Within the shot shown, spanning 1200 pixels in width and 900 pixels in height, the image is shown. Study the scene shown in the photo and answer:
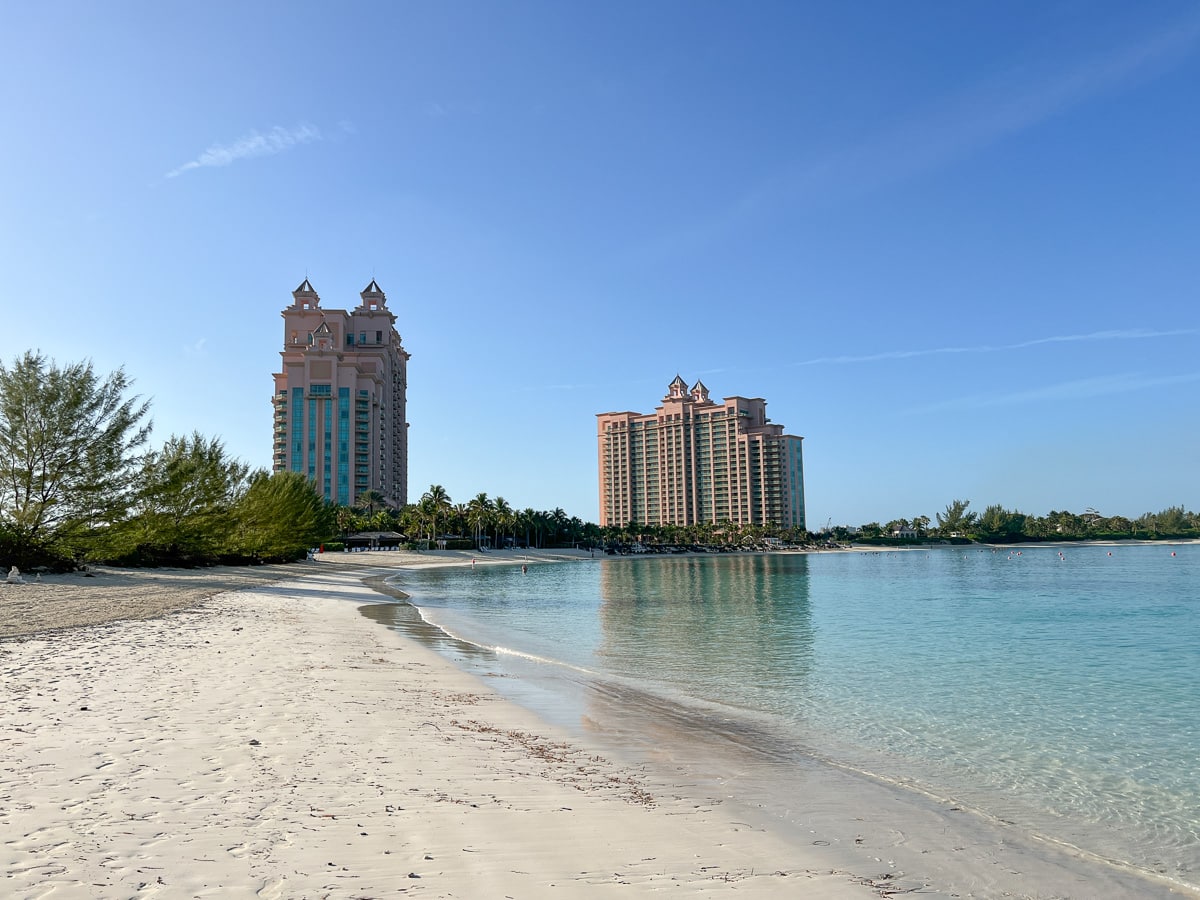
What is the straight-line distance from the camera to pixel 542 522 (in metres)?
162

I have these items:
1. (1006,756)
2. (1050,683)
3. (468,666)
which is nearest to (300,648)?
(468,666)

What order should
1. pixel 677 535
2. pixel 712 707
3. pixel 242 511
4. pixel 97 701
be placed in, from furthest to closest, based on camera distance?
pixel 677 535 < pixel 242 511 < pixel 712 707 < pixel 97 701

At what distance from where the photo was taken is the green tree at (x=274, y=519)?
192 ft

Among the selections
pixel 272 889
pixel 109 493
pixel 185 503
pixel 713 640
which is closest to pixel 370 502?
pixel 185 503

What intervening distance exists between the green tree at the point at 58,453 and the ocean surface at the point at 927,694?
1623 cm

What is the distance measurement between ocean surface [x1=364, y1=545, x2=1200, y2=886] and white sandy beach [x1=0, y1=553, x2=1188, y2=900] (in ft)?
3.98

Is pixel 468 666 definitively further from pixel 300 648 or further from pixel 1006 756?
pixel 1006 756

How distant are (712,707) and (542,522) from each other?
491 feet

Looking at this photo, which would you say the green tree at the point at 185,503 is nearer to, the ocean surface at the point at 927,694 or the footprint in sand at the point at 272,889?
the ocean surface at the point at 927,694

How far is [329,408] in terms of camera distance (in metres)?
157

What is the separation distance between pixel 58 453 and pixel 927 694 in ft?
120

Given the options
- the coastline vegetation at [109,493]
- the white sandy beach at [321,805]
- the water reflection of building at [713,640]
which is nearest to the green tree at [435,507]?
the coastline vegetation at [109,493]

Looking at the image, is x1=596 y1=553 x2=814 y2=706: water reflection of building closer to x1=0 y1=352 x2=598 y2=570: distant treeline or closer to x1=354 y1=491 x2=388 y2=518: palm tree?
x1=0 y1=352 x2=598 y2=570: distant treeline

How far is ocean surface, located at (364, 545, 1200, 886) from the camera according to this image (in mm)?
8750
